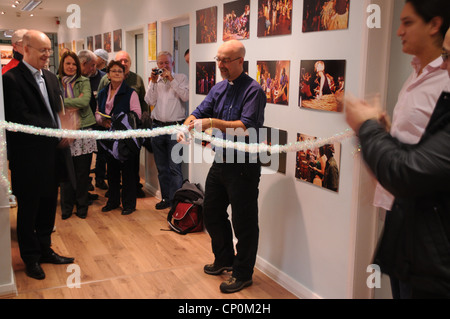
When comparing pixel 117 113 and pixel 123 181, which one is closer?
pixel 117 113

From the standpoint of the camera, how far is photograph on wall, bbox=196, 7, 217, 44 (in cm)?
400

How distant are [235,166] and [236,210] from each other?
1.00 feet

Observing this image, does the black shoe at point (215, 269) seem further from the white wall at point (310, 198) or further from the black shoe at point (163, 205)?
the black shoe at point (163, 205)

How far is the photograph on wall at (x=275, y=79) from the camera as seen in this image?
10.1 feet

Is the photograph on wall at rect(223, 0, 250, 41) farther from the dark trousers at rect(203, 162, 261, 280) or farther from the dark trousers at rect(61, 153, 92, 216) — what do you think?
the dark trousers at rect(61, 153, 92, 216)

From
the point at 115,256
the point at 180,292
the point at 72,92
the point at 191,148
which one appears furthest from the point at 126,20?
the point at 180,292

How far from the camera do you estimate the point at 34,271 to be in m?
3.21

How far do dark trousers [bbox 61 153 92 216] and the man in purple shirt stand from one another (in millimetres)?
1993

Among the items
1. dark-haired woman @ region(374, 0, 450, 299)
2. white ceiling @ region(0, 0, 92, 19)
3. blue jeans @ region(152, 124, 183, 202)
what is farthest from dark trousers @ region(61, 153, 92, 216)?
white ceiling @ region(0, 0, 92, 19)

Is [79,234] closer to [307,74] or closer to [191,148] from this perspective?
[191,148]

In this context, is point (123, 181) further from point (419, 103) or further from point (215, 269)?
point (419, 103)

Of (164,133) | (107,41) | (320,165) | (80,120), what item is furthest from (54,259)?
(107,41)
